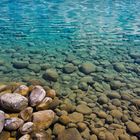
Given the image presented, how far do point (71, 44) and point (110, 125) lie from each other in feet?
28.1

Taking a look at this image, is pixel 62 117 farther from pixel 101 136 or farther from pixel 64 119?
pixel 101 136

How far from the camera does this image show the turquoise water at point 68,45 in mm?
10443

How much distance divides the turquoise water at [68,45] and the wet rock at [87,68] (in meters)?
0.23

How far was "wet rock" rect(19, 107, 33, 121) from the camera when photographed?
22.2ft

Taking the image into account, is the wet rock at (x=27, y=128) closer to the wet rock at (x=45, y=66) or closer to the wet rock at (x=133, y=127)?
the wet rock at (x=133, y=127)

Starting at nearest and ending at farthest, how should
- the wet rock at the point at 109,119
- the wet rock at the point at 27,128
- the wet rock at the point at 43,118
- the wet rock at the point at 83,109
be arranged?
the wet rock at the point at 27,128 < the wet rock at the point at 43,118 < the wet rock at the point at 109,119 < the wet rock at the point at 83,109

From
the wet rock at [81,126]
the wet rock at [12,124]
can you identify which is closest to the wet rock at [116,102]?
the wet rock at [81,126]

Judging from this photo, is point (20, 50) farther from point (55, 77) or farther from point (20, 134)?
point (20, 134)

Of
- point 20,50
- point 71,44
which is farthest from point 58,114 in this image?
point 71,44

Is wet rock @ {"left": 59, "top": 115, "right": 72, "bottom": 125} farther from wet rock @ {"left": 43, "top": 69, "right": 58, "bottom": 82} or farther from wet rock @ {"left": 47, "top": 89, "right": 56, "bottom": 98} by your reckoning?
wet rock @ {"left": 43, "top": 69, "right": 58, "bottom": 82}

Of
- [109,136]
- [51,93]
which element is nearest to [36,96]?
[51,93]

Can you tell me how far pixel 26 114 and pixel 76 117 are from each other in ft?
4.86

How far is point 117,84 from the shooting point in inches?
373

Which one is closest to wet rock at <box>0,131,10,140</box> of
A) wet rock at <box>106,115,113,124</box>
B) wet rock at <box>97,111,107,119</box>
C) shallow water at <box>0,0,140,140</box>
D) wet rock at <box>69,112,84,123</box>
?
shallow water at <box>0,0,140,140</box>
